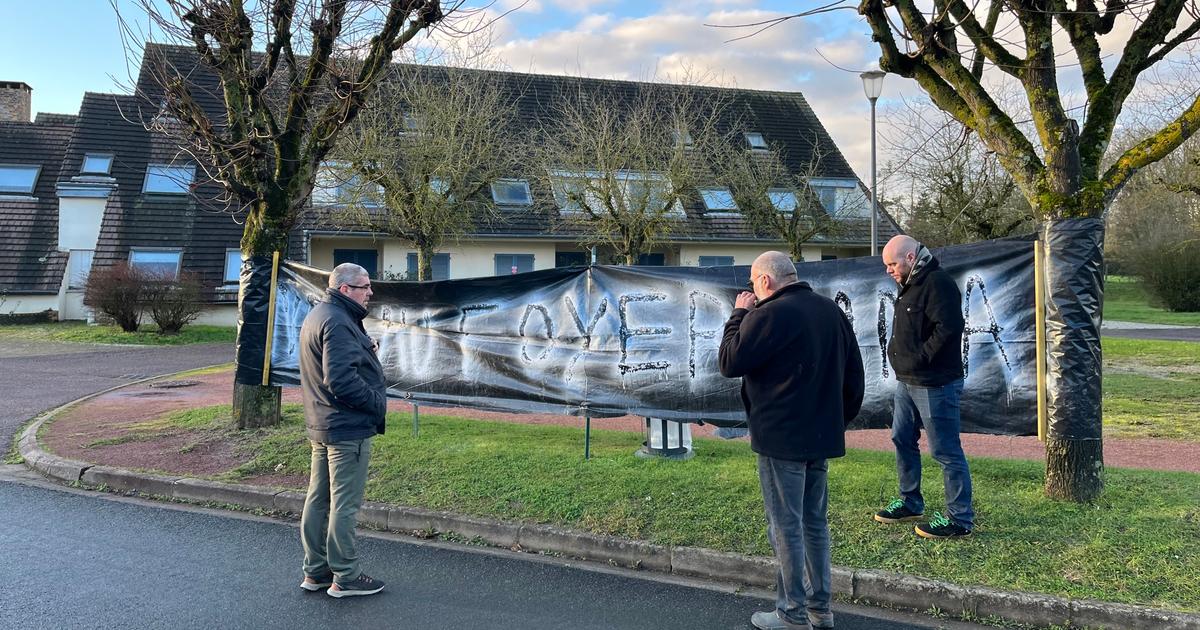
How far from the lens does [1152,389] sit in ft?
41.9

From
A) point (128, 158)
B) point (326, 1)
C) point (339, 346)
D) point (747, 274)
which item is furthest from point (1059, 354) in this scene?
point (128, 158)

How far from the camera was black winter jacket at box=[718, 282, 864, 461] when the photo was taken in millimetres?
3971

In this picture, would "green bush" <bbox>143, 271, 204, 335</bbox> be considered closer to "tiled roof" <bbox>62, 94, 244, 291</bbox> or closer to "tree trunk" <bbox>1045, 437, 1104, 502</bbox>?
"tiled roof" <bbox>62, 94, 244, 291</bbox>

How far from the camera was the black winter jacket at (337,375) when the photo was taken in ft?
15.2

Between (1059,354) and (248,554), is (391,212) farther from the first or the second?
(1059,354)

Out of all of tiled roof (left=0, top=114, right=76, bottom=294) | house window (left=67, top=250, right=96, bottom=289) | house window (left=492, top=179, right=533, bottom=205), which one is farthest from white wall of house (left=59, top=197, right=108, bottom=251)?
house window (left=492, top=179, right=533, bottom=205)

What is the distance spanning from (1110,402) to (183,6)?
1293 cm

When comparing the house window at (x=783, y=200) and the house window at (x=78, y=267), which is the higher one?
the house window at (x=783, y=200)

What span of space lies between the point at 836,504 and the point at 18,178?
29460 mm

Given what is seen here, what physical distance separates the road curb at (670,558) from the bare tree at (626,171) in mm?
14546

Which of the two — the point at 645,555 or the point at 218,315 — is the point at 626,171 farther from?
the point at 645,555

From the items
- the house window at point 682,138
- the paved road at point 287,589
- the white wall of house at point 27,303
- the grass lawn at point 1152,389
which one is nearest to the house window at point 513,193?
the house window at point 682,138

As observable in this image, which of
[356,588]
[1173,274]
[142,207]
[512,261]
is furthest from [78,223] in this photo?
[1173,274]

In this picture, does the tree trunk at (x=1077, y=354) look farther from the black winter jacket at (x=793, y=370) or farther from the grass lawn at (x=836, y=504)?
the black winter jacket at (x=793, y=370)
